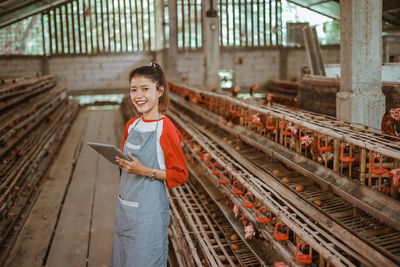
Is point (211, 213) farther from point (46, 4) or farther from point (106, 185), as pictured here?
point (46, 4)

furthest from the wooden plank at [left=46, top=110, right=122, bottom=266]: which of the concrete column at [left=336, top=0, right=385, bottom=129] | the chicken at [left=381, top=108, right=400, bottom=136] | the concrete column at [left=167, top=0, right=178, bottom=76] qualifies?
the concrete column at [left=167, top=0, right=178, bottom=76]

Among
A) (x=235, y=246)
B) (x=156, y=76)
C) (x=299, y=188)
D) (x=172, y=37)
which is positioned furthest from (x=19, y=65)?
(x=156, y=76)

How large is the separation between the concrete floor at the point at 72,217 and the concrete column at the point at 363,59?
335 centimetres

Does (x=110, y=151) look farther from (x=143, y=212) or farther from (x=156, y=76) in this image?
(x=156, y=76)

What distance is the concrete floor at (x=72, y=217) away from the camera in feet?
14.3

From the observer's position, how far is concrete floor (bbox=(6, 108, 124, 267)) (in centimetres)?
436

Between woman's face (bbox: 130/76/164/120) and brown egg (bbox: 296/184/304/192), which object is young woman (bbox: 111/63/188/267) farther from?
brown egg (bbox: 296/184/304/192)

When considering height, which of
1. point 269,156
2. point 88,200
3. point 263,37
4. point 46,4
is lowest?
point 88,200

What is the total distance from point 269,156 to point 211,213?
887mm

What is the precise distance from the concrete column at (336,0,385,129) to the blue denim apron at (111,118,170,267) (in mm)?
3521

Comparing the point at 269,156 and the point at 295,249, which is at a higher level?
the point at 269,156

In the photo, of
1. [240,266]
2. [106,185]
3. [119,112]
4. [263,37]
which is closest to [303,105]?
[106,185]

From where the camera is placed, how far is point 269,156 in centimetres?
448

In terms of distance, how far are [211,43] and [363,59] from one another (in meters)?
6.09
